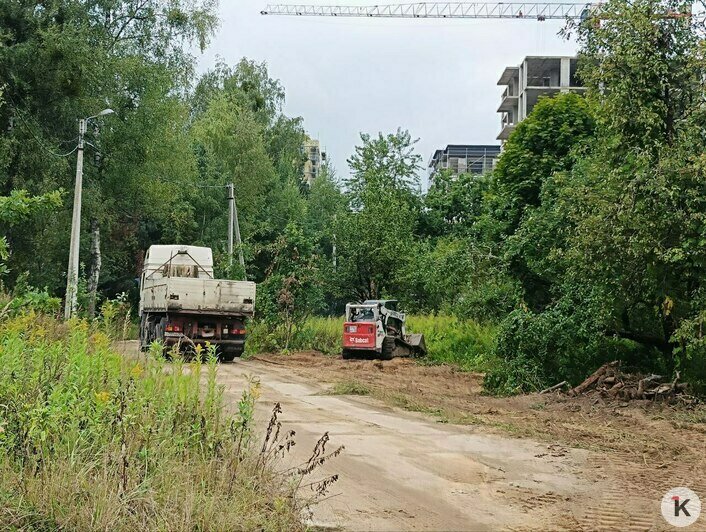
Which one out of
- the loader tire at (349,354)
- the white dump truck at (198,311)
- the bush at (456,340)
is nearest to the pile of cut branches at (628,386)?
the bush at (456,340)

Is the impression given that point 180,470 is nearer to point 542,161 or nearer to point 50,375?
point 50,375

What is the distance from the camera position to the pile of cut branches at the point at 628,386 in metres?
13.6

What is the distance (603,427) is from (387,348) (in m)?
15.7

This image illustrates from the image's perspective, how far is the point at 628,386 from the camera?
14.2 m

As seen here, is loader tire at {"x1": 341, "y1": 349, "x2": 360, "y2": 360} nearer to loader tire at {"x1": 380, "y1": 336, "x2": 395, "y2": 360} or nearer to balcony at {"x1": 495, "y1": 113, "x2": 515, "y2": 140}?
loader tire at {"x1": 380, "y1": 336, "x2": 395, "y2": 360}

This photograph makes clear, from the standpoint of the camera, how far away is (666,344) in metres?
15.1

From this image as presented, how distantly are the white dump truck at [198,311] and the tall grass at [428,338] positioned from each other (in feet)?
A: 14.9

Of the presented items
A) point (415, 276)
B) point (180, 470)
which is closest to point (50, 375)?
point (180, 470)

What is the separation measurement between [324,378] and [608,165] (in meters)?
8.31

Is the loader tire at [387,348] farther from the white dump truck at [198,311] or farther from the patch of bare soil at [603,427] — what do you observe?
the patch of bare soil at [603,427]

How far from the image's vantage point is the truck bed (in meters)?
21.5

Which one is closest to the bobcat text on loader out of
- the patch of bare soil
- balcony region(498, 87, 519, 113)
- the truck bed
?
the truck bed

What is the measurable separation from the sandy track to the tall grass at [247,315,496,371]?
1296 cm

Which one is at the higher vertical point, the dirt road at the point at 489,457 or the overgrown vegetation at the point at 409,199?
the overgrown vegetation at the point at 409,199
